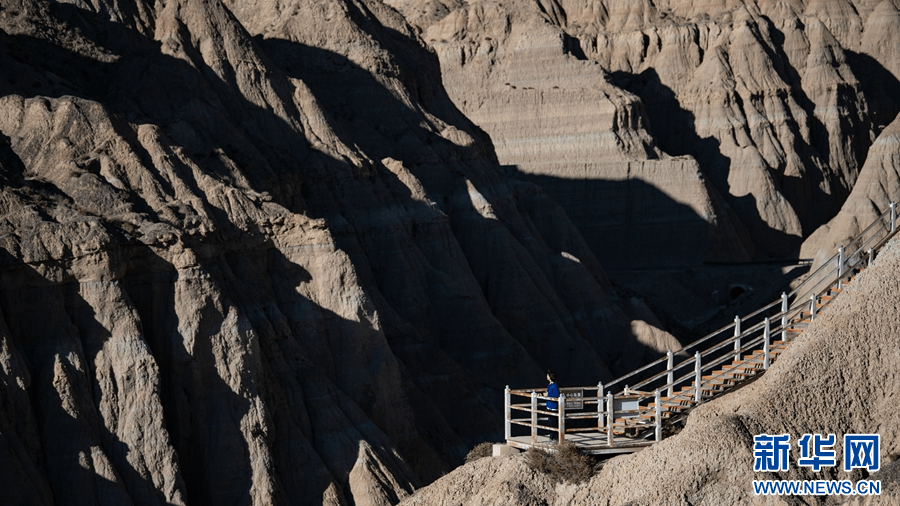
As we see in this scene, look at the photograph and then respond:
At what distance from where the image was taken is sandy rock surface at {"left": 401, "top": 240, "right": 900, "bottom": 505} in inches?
894

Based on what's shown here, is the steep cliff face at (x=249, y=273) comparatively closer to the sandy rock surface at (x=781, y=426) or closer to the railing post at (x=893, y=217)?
the sandy rock surface at (x=781, y=426)

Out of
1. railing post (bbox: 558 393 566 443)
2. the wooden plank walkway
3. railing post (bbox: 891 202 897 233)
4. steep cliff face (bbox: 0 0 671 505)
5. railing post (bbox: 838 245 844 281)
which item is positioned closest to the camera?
railing post (bbox: 558 393 566 443)

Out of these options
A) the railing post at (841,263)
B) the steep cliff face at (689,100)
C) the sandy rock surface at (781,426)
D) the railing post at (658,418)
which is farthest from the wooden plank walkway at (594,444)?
the steep cliff face at (689,100)

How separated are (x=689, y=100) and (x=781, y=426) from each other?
82912mm

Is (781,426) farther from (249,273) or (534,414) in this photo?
(249,273)

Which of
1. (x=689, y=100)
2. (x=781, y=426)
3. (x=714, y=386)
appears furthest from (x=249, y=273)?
(x=689, y=100)

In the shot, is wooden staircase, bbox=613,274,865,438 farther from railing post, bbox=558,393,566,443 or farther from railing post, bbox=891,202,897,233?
railing post, bbox=891,202,897,233

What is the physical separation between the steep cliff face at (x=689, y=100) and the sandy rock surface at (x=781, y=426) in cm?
6341

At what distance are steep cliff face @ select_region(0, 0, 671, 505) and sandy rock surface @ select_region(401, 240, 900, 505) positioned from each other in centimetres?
1249

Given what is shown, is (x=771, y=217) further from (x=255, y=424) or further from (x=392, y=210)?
(x=255, y=424)

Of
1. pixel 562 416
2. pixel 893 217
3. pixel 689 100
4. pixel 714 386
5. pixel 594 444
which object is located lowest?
pixel 594 444

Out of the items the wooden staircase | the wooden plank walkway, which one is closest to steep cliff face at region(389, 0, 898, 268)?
the wooden staircase

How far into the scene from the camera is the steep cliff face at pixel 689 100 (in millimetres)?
90438

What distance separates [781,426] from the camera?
76.3 feet
